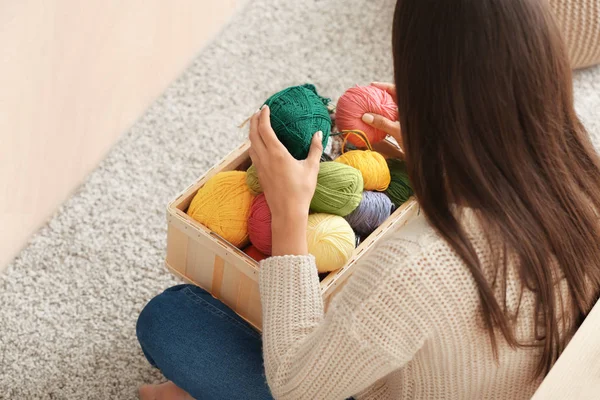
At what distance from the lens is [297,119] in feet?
3.86

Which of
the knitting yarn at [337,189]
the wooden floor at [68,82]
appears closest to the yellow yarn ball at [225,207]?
the knitting yarn at [337,189]

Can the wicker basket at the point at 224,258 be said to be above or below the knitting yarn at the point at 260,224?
below

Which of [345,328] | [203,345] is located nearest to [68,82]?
[203,345]

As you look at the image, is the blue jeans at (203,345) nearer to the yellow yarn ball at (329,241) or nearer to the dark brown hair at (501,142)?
the yellow yarn ball at (329,241)

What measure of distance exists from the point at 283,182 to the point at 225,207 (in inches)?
5.2

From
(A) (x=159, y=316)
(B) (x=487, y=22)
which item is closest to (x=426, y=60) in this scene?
(B) (x=487, y=22)

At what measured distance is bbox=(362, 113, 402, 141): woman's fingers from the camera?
122cm

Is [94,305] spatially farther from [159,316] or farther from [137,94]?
[137,94]

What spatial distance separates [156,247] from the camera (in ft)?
5.20

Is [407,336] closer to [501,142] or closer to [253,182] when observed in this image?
[501,142]

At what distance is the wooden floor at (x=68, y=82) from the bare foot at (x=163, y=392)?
0.41 m

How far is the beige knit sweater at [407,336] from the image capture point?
2.63ft

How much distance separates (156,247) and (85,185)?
8.9 inches

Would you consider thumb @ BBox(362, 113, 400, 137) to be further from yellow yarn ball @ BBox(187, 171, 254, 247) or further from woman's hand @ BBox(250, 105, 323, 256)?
yellow yarn ball @ BBox(187, 171, 254, 247)
